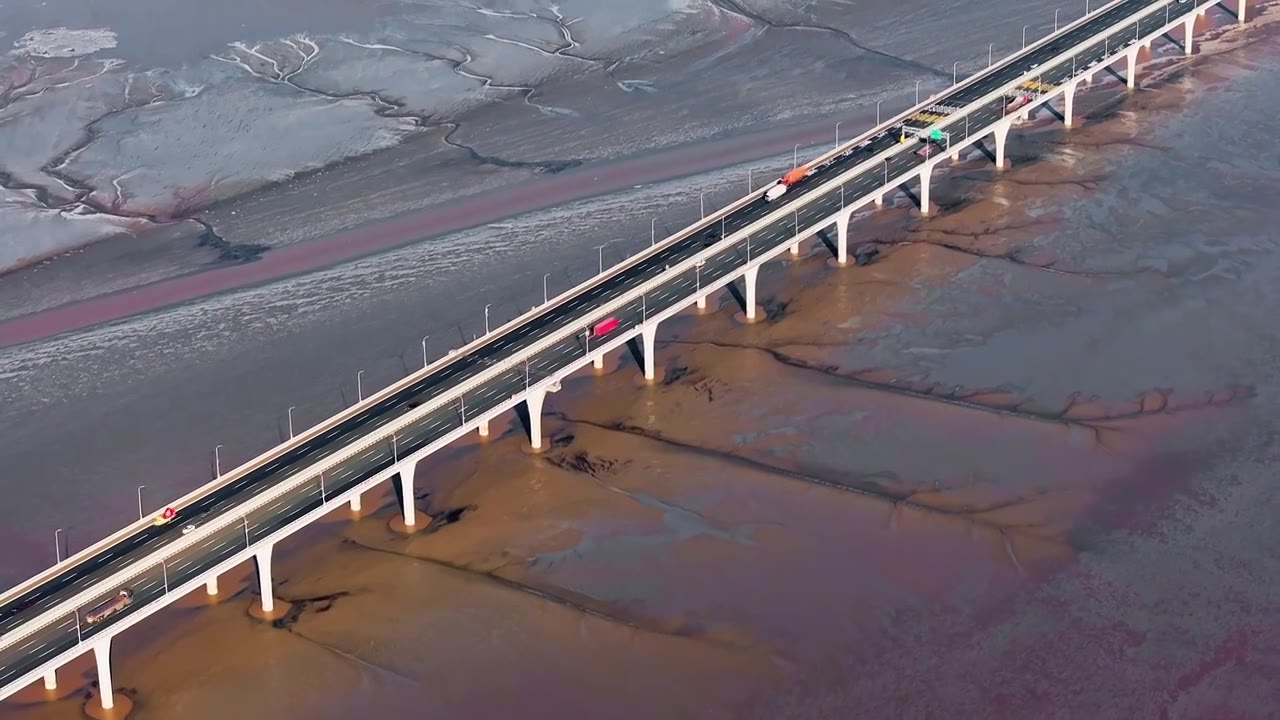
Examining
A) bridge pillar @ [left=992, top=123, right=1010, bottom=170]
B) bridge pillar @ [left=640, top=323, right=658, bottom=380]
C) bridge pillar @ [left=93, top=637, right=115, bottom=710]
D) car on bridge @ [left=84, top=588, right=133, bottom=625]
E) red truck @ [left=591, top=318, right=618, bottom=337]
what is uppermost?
bridge pillar @ [left=992, top=123, right=1010, bottom=170]

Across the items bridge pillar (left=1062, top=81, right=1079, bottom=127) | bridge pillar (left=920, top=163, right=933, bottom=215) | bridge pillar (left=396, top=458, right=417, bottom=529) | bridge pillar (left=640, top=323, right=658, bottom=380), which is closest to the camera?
bridge pillar (left=396, top=458, right=417, bottom=529)

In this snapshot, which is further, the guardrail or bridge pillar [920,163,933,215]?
bridge pillar [920,163,933,215]

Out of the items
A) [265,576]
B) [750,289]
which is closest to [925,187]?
[750,289]

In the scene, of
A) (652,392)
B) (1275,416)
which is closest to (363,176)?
(652,392)

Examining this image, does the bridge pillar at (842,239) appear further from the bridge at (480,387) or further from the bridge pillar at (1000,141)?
the bridge pillar at (1000,141)

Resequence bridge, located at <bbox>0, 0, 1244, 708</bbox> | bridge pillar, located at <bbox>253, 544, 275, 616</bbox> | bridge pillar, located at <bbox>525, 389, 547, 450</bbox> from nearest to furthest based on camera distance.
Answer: bridge, located at <bbox>0, 0, 1244, 708</bbox> → bridge pillar, located at <bbox>253, 544, 275, 616</bbox> → bridge pillar, located at <bbox>525, 389, 547, 450</bbox>

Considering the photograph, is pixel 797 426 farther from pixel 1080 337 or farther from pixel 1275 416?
pixel 1275 416

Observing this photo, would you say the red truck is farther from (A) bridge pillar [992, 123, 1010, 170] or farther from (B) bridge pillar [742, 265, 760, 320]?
(A) bridge pillar [992, 123, 1010, 170]

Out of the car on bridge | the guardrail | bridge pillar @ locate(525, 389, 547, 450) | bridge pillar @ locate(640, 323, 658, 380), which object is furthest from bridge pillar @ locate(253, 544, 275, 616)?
bridge pillar @ locate(640, 323, 658, 380)
